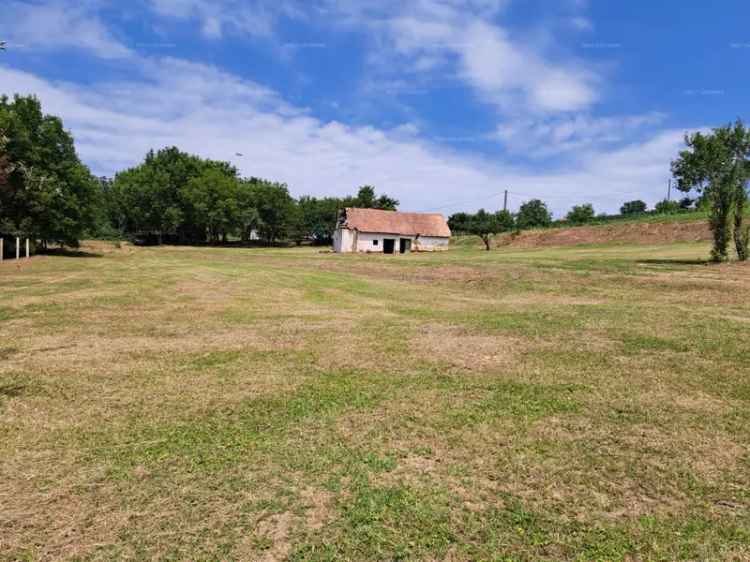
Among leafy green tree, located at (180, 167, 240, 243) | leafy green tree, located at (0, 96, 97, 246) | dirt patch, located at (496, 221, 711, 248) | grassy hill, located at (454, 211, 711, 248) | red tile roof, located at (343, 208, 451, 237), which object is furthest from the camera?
leafy green tree, located at (180, 167, 240, 243)

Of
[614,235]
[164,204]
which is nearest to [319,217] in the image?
[164,204]

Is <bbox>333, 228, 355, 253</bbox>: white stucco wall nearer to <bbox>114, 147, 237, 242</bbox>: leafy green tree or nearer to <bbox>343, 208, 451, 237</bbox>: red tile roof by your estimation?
<bbox>343, 208, 451, 237</bbox>: red tile roof

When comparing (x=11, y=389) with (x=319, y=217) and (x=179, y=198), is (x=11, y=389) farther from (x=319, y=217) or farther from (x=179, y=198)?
(x=319, y=217)

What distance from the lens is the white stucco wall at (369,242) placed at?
54.2 m

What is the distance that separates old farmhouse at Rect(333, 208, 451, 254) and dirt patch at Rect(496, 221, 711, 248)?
8063 millimetres

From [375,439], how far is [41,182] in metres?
36.1

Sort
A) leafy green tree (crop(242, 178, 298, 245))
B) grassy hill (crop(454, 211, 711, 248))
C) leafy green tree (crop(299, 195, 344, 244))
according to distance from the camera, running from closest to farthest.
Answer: grassy hill (crop(454, 211, 711, 248)) < leafy green tree (crop(242, 178, 298, 245)) < leafy green tree (crop(299, 195, 344, 244))

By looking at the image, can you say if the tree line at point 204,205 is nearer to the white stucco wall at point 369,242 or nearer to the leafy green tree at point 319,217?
the leafy green tree at point 319,217

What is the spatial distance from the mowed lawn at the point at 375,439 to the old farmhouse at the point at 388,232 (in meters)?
43.7

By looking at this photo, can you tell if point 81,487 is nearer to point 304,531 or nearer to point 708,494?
point 304,531

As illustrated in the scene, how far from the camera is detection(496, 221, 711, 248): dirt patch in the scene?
4297 centimetres

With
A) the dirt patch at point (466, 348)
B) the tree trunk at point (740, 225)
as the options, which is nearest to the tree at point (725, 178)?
the tree trunk at point (740, 225)

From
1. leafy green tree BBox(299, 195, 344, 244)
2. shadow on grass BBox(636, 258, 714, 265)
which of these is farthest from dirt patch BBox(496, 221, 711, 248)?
leafy green tree BBox(299, 195, 344, 244)

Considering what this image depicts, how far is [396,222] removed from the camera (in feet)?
190
